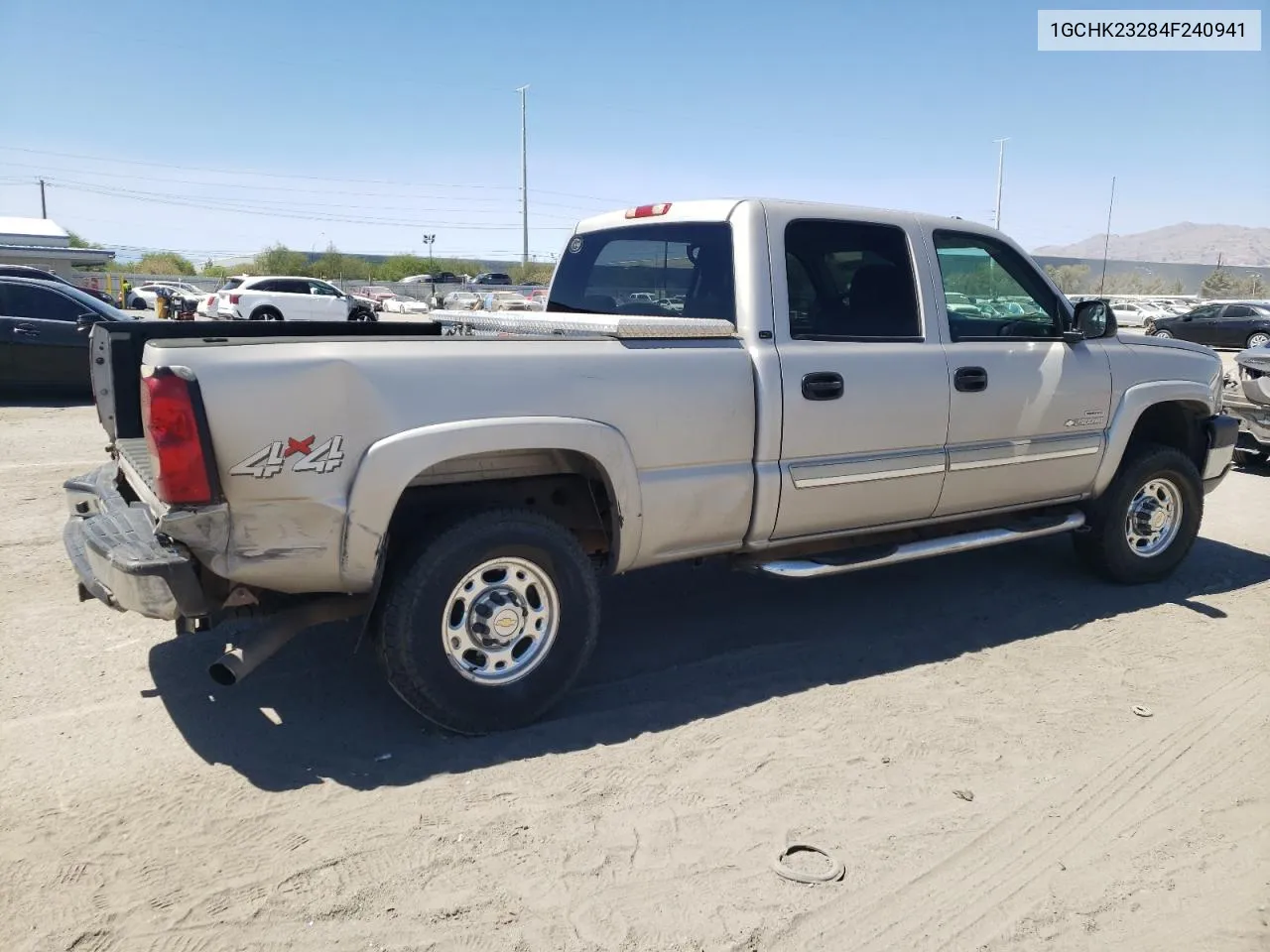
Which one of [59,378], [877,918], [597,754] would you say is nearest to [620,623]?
[597,754]

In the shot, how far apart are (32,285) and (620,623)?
10770 millimetres

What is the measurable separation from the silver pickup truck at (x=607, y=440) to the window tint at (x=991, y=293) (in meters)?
0.02

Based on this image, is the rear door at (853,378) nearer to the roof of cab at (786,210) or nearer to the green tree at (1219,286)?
the roof of cab at (786,210)

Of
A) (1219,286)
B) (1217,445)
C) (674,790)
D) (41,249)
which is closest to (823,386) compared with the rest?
(674,790)

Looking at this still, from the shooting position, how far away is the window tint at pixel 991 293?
4934mm

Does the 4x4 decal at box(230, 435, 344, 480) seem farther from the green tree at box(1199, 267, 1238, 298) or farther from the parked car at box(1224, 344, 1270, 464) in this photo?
the green tree at box(1199, 267, 1238, 298)

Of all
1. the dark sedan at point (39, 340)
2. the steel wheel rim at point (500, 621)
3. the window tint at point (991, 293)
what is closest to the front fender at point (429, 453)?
the steel wheel rim at point (500, 621)

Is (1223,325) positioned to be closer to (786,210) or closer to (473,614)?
(786,210)

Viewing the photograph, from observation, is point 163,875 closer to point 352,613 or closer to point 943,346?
point 352,613

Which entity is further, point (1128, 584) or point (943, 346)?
point (1128, 584)

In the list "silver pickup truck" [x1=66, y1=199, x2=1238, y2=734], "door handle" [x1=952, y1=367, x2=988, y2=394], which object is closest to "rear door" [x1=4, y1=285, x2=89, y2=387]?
"silver pickup truck" [x1=66, y1=199, x2=1238, y2=734]

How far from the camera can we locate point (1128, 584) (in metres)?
5.84

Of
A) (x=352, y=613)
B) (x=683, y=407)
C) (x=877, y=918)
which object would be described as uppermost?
(x=683, y=407)

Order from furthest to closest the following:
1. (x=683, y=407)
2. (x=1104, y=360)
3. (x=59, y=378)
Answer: (x=59, y=378), (x=1104, y=360), (x=683, y=407)
